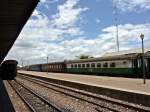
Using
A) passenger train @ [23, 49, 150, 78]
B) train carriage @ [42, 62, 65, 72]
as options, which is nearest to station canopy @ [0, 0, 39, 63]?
passenger train @ [23, 49, 150, 78]

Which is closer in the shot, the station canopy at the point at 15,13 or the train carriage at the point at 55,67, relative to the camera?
the station canopy at the point at 15,13

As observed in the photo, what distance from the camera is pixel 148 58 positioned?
3669 cm

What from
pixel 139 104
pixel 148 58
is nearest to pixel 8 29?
pixel 139 104

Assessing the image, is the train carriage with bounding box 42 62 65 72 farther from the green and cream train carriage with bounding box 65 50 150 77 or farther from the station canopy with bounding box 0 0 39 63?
the station canopy with bounding box 0 0 39 63

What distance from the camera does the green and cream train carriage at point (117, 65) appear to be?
38.1 metres

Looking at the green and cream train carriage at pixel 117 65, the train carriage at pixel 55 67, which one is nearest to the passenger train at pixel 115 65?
the green and cream train carriage at pixel 117 65

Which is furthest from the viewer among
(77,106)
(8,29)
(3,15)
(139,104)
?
(8,29)

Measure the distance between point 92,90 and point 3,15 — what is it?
1212cm

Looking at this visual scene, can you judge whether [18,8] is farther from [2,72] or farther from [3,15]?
[2,72]

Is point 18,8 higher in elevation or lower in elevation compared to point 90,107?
higher

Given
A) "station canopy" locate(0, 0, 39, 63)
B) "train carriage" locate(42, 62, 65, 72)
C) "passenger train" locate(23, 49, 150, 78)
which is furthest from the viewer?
"train carriage" locate(42, 62, 65, 72)

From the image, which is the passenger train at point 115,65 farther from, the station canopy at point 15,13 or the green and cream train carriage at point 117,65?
the station canopy at point 15,13

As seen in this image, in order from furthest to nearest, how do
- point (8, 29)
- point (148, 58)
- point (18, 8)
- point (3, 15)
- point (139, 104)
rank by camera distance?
point (148, 58) < point (8, 29) < point (139, 104) < point (3, 15) < point (18, 8)

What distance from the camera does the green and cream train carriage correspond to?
125ft
